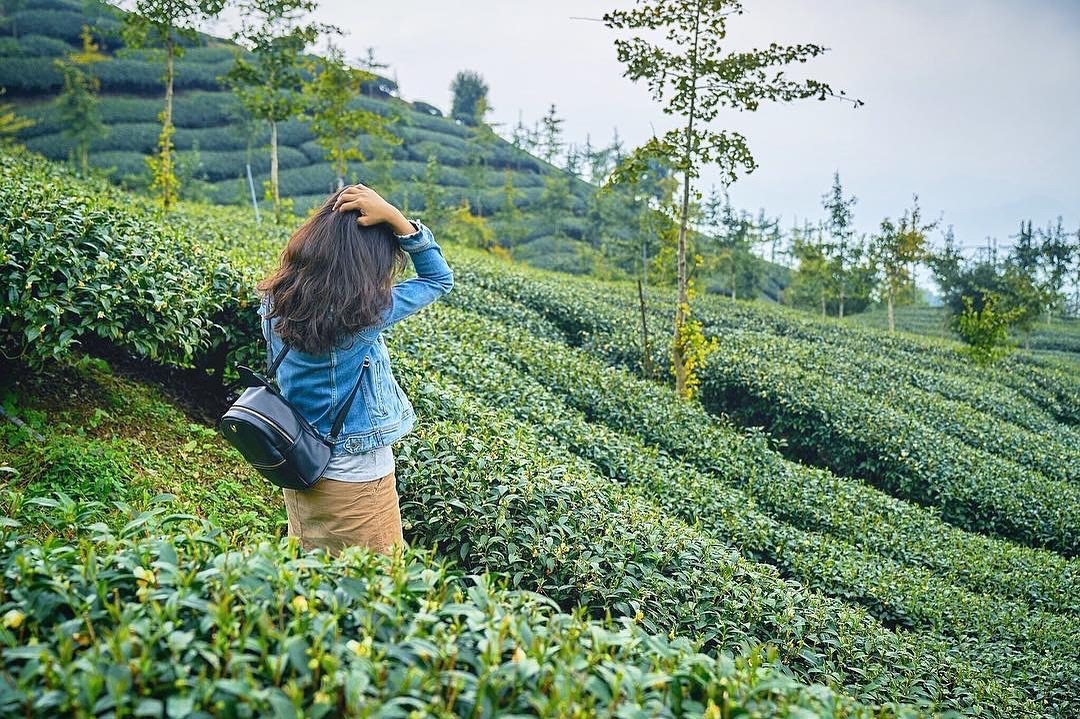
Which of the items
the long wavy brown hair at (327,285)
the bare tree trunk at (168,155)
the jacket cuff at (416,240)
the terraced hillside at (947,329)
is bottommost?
the long wavy brown hair at (327,285)

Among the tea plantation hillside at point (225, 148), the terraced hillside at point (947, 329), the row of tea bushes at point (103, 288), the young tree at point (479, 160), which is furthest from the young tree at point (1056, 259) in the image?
the row of tea bushes at point (103, 288)

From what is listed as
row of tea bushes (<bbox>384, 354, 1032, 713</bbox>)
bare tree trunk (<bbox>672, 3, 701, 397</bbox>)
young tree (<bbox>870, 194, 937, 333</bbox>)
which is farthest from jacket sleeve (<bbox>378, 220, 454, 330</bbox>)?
young tree (<bbox>870, 194, 937, 333</bbox>)

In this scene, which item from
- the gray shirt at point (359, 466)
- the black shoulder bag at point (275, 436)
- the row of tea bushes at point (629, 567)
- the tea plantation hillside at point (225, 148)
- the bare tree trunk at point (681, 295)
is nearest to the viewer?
the black shoulder bag at point (275, 436)

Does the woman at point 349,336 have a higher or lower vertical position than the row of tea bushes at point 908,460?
higher

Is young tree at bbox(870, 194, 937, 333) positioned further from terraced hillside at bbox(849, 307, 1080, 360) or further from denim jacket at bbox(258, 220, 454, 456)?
denim jacket at bbox(258, 220, 454, 456)

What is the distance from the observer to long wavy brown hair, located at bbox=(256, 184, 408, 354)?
2264 millimetres

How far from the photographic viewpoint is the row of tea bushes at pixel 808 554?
4.94m

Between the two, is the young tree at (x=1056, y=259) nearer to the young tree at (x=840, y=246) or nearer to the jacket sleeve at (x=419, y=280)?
the young tree at (x=840, y=246)

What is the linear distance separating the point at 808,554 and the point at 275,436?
4.46 m

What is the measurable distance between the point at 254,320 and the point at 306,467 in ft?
7.98

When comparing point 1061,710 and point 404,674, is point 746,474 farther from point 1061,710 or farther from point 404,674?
point 404,674

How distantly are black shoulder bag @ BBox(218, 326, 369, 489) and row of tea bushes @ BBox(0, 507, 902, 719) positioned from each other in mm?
382

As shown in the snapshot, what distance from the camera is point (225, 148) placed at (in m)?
42.0

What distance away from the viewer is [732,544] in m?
5.23
